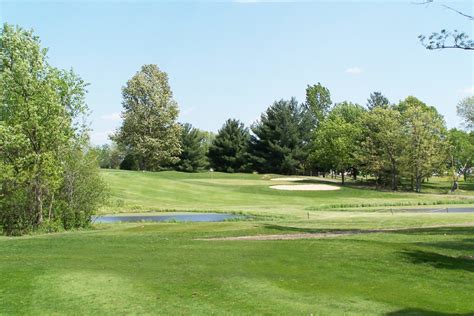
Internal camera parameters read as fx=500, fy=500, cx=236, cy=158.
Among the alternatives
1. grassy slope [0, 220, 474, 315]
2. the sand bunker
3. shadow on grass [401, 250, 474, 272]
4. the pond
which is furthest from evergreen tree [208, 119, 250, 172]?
shadow on grass [401, 250, 474, 272]

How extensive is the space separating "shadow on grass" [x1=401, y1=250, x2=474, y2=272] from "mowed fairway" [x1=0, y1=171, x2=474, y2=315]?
3 cm

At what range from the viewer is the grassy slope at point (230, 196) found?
45031 mm

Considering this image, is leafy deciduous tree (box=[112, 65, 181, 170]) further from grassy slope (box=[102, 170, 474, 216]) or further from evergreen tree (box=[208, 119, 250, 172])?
grassy slope (box=[102, 170, 474, 216])

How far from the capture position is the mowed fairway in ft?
31.4

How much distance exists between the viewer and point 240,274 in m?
12.3

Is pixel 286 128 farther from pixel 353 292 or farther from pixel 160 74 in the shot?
pixel 353 292

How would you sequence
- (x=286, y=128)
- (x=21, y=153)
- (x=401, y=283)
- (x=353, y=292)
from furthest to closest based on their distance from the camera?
(x=286, y=128), (x=21, y=153), (x=401, y=283), (x=353, y=292)

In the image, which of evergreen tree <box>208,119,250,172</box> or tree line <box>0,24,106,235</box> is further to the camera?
evergreen tree <box>208,119,250,172</box>

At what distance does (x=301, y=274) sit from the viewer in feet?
41.1

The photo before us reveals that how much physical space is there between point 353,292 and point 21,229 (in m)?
19.1

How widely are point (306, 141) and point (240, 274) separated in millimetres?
79263

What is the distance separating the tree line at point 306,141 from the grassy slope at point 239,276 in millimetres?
49373

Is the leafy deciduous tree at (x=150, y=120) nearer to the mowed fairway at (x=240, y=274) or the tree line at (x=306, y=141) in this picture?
the tree line at (x=306, y=141)

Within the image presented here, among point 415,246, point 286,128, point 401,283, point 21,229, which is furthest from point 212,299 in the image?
point 286,128
